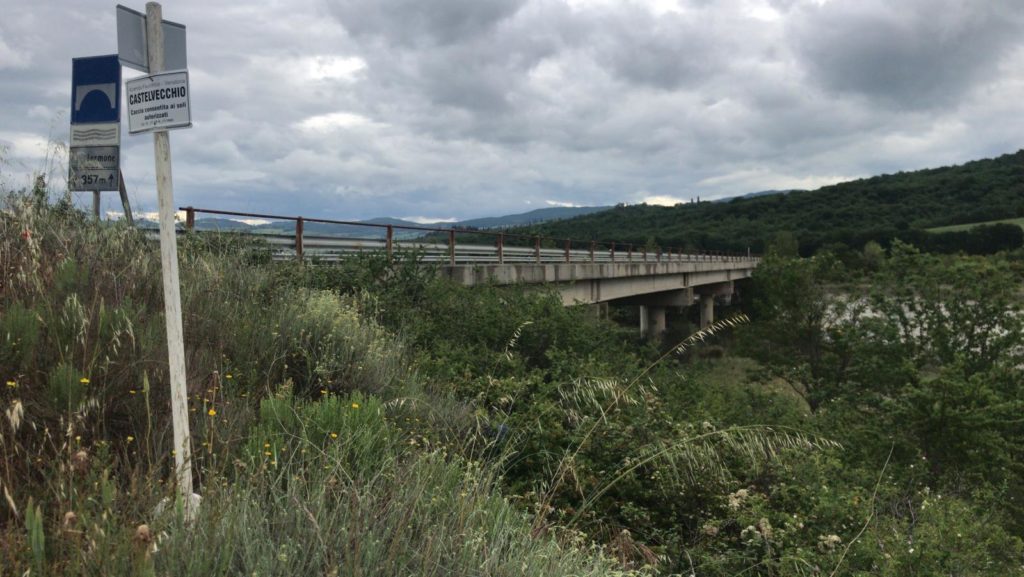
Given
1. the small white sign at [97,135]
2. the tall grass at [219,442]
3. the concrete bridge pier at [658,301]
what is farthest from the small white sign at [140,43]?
the concrete bridge pier at [658,301]

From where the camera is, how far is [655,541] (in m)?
5.66

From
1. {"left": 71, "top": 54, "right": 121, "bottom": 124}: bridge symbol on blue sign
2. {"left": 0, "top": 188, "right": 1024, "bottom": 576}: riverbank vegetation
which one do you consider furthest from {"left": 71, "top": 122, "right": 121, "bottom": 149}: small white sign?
{"left": 0, "top": 188, "right": 1024, "bottom": 576}: riverbank vegetation

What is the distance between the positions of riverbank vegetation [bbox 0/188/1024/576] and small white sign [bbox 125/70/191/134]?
139 cm

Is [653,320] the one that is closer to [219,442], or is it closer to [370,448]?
[370,448]

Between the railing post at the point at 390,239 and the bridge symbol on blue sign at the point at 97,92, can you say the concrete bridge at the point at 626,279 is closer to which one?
the railing post at the point at 390,239

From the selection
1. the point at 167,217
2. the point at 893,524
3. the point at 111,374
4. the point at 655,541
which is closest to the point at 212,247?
the point at 111,374

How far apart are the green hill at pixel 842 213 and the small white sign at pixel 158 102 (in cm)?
10365

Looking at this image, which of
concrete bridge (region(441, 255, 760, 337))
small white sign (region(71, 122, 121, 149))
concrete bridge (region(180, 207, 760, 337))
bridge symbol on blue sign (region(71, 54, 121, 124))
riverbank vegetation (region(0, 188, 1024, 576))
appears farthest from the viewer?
concrete bridge (region(441, 255, 760, 337))

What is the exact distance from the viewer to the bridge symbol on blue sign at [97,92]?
8.73 meters

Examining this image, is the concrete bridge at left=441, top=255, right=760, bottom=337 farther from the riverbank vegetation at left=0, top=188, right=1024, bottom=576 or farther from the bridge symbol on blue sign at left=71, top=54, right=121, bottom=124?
the bridge symbol on blue sign at left=71, top=54, right=121, bottom=124

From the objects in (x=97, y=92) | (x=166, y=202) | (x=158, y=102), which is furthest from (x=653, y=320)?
(x=158, y=102)

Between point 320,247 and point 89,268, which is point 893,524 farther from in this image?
point 320,247

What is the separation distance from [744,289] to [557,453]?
8857cm

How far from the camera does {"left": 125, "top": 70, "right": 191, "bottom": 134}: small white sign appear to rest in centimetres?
365
